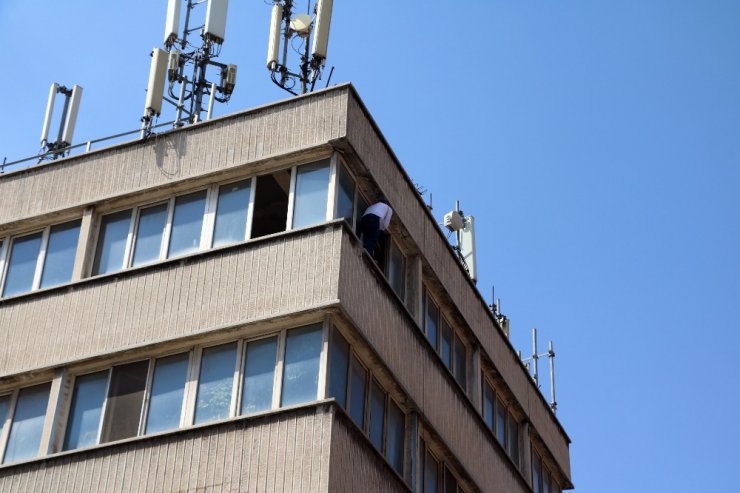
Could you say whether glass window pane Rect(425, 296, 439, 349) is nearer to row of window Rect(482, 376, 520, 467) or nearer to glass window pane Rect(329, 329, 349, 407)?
row of window Rect(482, 376, 520, 467)

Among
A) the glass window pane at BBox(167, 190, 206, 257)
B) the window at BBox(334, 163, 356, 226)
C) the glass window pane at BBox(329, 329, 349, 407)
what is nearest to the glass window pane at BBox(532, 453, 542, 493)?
the window at BBox(334, 163, 356, 226)

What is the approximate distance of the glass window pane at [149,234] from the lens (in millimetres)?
27969

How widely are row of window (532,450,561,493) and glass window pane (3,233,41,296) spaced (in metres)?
13.3

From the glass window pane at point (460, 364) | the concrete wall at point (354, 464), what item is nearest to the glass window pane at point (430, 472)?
the concrete wall at point (354, 464)

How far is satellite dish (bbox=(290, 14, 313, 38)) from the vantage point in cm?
3222

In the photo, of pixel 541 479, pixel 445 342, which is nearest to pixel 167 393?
pixel 445 342

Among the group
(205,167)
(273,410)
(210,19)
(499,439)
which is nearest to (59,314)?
(205,167)

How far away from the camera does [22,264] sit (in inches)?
1163

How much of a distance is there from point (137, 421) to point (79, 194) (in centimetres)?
587

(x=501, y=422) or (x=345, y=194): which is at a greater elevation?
(x=345, y=194)

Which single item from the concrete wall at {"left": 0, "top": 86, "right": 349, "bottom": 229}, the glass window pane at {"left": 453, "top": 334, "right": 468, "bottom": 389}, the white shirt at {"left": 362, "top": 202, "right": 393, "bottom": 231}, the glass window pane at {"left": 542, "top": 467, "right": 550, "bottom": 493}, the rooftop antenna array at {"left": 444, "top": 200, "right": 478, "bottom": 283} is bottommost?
the glass window pane at {"left": 542, "top": 467, "right": 550, "bottom": 493}

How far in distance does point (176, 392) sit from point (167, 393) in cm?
20

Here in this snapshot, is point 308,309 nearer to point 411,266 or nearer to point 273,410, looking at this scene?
point 273,410

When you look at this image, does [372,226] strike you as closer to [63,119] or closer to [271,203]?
[271,203]
